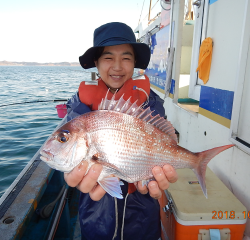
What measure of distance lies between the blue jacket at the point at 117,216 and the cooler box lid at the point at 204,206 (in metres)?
0.27

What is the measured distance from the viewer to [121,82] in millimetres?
2221

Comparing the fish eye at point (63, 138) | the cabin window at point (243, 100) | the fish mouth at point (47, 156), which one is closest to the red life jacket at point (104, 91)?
the fish eye at point (63, 138)

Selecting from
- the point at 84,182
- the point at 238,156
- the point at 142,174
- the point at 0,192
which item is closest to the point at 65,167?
the point at 84,182

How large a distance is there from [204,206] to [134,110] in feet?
3.99

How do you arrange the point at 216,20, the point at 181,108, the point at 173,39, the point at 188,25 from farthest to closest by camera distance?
1. the point at 188,25
2. the point at 173,39
3. the point at 181,108
4. the point at 216,20

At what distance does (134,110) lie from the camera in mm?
1644

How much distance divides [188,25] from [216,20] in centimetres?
295

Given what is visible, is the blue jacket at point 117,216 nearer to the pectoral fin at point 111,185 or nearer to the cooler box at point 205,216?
the cooler box at point 205,216

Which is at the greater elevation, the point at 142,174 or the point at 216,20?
the point at 216,20

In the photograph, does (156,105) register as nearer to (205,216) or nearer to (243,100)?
(243,100)

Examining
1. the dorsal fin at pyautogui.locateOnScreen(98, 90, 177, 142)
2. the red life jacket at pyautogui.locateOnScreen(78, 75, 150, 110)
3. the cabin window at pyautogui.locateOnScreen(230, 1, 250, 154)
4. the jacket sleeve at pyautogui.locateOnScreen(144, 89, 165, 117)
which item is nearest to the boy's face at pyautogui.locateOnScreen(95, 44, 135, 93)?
the red life jacket at pyautogui.locateOnScreen(78, 75, 150, 110)

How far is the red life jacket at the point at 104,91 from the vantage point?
207cm

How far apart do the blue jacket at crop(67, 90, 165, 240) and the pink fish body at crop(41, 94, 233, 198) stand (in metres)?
0.43

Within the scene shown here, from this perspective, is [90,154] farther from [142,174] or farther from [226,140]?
[226,140]
